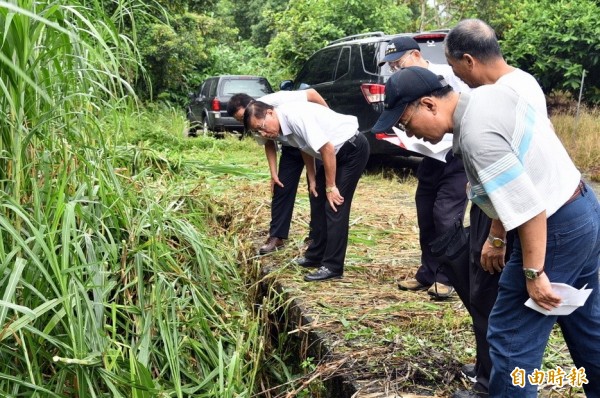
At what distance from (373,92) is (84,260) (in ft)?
18.8

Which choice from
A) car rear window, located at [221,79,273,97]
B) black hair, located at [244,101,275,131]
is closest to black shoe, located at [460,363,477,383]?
black hair, located at [244,101,275,131]

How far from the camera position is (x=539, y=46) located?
1117 cm

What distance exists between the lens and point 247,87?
16094 millimetres

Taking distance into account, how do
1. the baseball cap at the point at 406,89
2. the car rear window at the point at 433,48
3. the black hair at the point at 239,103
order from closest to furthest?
the baseball cap at the point at 406,89 → the black hair at the point at 239,103 → the car rear window at the point at 433,48

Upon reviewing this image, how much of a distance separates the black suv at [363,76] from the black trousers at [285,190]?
2.55 meters

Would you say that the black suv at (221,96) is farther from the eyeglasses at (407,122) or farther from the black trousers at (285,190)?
the eyeglasses at (407,122)

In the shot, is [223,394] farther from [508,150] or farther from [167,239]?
[508,150]

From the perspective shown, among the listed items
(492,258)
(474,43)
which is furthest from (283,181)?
(492,258)

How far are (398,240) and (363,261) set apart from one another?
2.21 feet

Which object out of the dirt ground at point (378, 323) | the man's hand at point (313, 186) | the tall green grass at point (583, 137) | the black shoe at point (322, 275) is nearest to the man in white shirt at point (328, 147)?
the black shoe at point (322, 275)

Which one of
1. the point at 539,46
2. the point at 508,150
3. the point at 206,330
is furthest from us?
the point at 539,46

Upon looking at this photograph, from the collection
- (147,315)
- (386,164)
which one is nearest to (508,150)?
(147,315)

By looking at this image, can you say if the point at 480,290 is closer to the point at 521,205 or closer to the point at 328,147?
the point at 521,205

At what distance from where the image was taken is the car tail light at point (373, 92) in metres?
7.95
